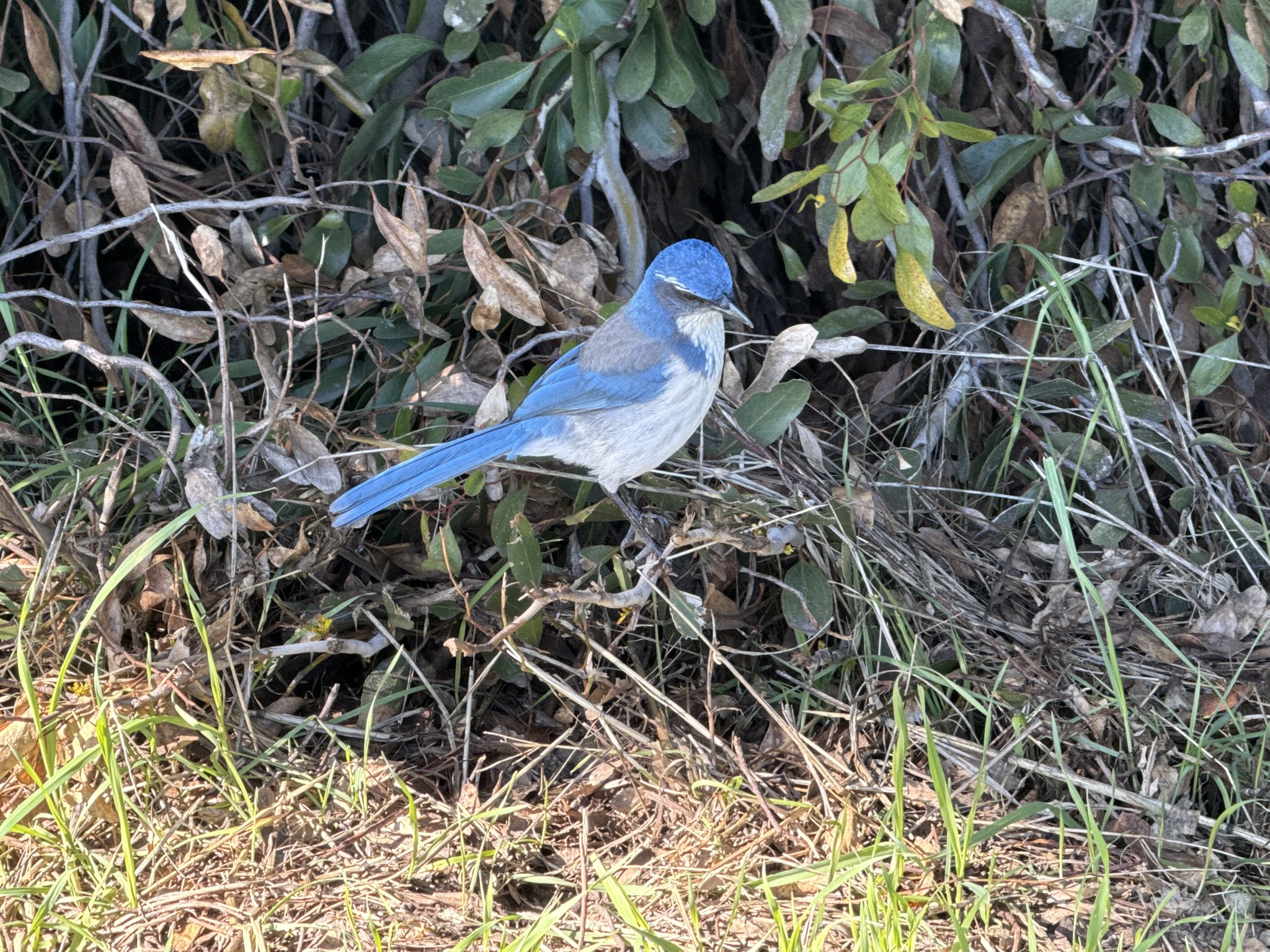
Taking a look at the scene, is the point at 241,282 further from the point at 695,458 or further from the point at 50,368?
the point at 695,458

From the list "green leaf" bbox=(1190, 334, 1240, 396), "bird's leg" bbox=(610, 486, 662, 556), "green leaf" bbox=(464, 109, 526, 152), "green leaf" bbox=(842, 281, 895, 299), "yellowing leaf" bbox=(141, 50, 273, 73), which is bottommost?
"green leaf" bbox=(1190, 334, 1240, 396)

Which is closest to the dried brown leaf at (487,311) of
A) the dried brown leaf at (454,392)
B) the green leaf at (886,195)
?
the dried brown leaf at (454,392)

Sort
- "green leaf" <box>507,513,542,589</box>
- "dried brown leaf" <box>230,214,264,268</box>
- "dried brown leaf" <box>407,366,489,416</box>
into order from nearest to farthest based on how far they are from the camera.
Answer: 1. "green leaf" <box>507,513,542,589</box>
2. "dried brown leaf" <box>407,366,489,416</box>
3. "dried brown leaf" <box>230,214,264,268</box>

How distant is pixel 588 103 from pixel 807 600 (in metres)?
1.36

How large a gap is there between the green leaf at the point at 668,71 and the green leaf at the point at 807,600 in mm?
1201

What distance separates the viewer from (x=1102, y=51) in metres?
3.23

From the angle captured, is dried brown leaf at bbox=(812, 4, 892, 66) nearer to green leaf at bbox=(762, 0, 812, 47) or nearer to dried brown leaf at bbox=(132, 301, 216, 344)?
green leaf at bbox=(762, 0, 812, 47)

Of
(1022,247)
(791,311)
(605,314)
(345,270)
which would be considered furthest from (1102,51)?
(345,270)

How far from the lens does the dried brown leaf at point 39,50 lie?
116 inches

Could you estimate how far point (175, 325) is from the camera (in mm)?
2924

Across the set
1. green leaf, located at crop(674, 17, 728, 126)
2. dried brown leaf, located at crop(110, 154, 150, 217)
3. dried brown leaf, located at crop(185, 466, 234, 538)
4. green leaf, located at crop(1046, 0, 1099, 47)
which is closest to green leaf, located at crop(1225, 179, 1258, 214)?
green leaf, located at crop(1046, 0, 1099, 47)

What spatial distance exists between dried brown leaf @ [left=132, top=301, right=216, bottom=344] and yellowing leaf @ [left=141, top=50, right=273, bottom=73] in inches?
23.6

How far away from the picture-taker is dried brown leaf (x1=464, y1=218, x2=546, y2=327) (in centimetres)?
279

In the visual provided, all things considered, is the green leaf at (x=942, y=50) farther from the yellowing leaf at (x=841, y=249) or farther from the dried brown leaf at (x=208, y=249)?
the dried brown leaf at (x=208, y=249)
